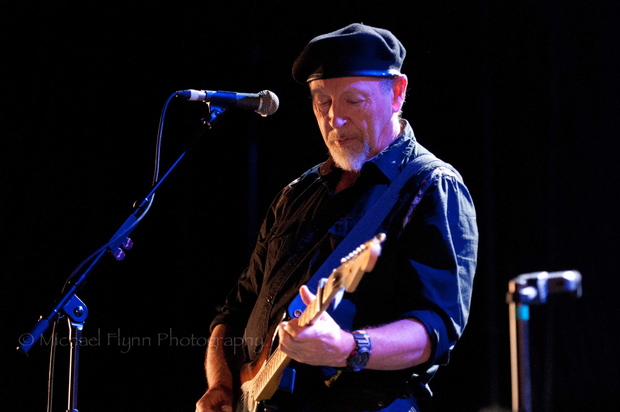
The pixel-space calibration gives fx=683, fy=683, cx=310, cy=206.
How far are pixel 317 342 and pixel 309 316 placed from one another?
0.24 ft

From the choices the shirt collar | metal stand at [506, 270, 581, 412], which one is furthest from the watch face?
the shirt collar

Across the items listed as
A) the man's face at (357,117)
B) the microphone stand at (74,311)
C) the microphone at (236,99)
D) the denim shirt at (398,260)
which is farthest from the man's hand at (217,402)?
the microphone at (236,99)

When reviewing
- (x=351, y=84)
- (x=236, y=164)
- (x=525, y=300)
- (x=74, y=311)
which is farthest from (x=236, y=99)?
(x=236, y=164)

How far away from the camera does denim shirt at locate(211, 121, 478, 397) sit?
82.6 inches

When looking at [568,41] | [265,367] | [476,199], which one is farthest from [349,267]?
[568,41]

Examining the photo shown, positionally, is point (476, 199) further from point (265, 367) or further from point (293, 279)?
point (265, 367)

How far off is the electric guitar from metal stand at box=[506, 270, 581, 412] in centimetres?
34

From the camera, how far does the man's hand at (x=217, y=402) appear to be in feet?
8.28

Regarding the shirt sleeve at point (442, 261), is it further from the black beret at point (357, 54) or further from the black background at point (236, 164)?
the black background at point (236, 164)

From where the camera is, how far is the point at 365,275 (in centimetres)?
220

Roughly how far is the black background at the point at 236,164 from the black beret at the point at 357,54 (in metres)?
1.33

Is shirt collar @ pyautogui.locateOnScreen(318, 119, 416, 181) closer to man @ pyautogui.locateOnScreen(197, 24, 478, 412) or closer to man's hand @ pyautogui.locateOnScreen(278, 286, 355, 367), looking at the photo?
man @ pyautogui.locateOnScreen(197, 24, 478, 412)

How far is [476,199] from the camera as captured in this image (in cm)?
369

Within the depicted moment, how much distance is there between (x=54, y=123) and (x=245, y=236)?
4.36ft
